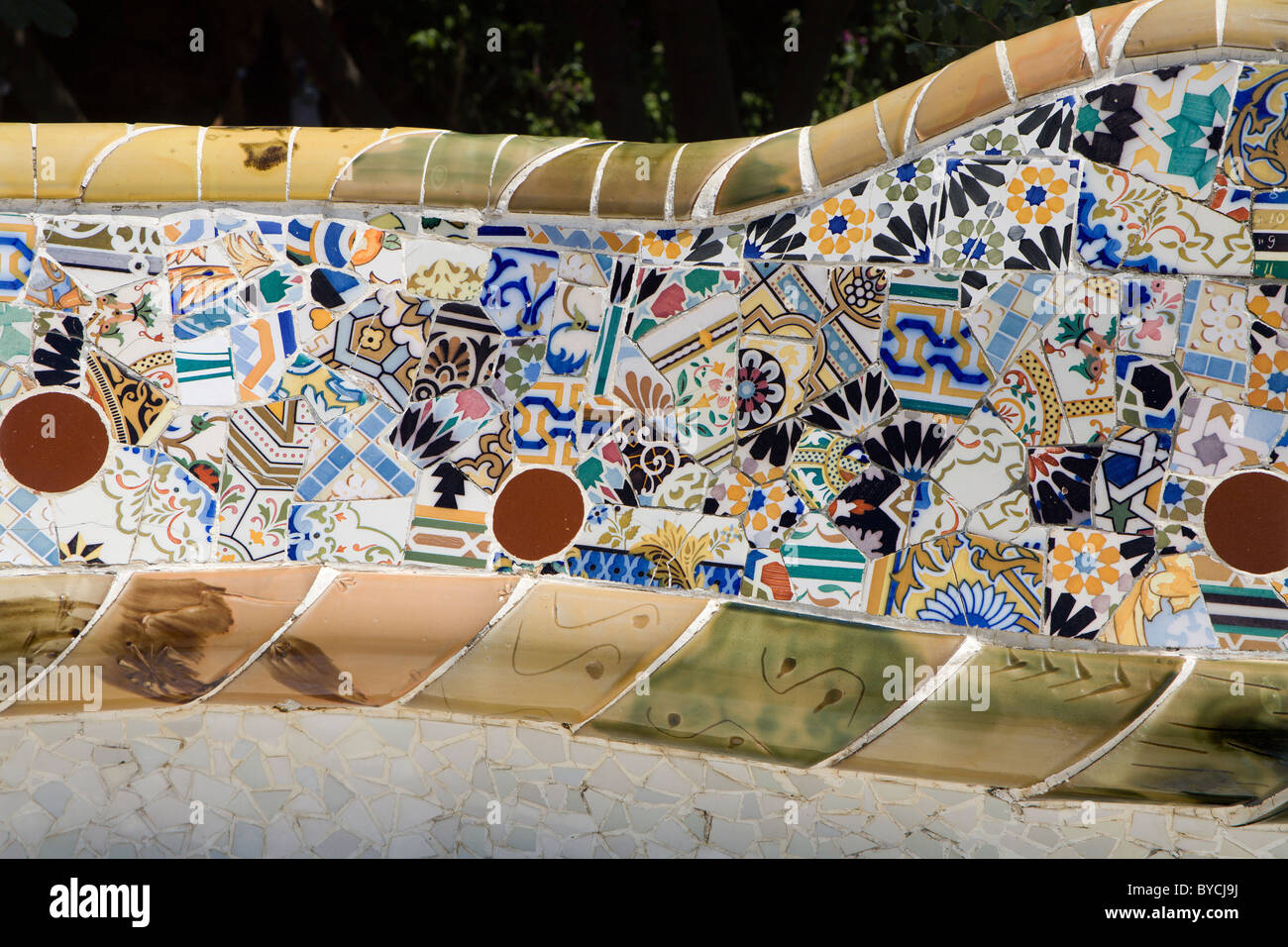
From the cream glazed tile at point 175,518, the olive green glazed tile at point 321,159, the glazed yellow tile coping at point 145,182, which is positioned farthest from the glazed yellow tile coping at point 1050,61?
the cream glazed tile at point 175,518

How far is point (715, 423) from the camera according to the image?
288cm

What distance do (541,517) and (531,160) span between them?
0.75 metres

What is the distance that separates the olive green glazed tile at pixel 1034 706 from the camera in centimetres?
269

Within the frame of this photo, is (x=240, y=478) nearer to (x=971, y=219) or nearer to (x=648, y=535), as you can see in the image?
(x=648, y=535)

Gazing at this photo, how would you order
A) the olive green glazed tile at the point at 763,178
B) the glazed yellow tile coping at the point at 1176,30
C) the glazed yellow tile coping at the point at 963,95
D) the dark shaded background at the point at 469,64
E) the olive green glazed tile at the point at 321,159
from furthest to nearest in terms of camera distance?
the dark shaded background at the point at 469,64, the olive green glazed tile at the point at 321,159, the olive green glazed tile at the point at 763,178, the glazed yellow tile coping at the point at 963,95, the glazed yellow tile coping at the point at 1176,30

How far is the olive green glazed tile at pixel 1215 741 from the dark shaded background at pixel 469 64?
3.46 metres

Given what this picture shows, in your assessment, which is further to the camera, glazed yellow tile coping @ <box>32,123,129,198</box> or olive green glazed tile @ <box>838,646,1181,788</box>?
glazed yellow tile coping @ <box>32,123,129,198</box>

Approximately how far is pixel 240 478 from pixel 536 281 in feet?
2.46

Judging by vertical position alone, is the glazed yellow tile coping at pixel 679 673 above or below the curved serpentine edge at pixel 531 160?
below

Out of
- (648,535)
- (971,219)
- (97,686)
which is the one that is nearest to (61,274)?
(97,686)

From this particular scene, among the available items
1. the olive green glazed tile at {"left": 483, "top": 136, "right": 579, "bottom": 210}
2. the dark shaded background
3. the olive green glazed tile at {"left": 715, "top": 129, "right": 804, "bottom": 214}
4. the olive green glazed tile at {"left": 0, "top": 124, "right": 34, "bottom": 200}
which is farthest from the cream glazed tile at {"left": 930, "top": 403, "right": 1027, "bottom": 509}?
the dark shaded background

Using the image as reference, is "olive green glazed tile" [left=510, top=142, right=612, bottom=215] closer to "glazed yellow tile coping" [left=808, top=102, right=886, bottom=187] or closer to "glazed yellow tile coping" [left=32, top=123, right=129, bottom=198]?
"glazed yellow tile coping" [left=808, top=102, right=886, bottom=187]

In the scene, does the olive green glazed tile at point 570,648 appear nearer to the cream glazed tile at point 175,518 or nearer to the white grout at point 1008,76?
the cream glazed tile at point 175,518

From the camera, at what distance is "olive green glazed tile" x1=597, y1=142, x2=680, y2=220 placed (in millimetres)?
2869
